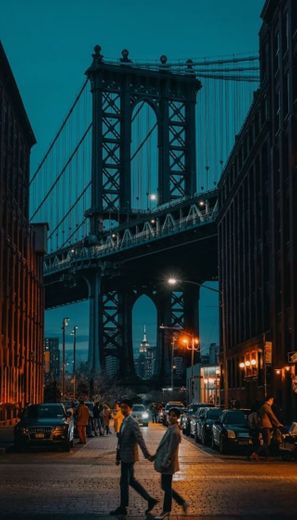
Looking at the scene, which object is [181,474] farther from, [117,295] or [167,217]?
[117,295]

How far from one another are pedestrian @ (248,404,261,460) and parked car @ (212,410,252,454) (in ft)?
1.33

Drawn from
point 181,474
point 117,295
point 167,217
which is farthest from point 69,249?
point 181,474

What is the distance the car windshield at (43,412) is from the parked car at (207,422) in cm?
573

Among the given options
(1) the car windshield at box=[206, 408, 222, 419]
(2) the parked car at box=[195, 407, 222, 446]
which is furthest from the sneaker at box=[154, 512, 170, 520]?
(1) the car windshield at box=[206, 408, 222, 419]

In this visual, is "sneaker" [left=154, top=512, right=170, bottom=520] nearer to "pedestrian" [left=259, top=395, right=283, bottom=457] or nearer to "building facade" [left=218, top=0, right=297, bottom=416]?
"pedestrian" [left=259, top=395, right=283, bottom=457]

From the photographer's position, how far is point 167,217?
336ft

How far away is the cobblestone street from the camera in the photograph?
1480cm

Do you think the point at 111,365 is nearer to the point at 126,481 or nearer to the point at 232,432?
the point at 232,432

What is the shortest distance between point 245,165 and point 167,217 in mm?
33823

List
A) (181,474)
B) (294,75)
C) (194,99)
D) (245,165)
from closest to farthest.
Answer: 1. (181,474)
2. (294,75)
3. (245,165)
4. (194,99)

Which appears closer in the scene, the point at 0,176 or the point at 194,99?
the point at 0,176

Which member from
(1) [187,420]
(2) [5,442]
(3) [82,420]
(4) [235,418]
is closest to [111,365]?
(1) [187,420]

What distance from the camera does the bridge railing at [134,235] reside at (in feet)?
320

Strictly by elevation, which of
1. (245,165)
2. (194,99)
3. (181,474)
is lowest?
(181,474)
